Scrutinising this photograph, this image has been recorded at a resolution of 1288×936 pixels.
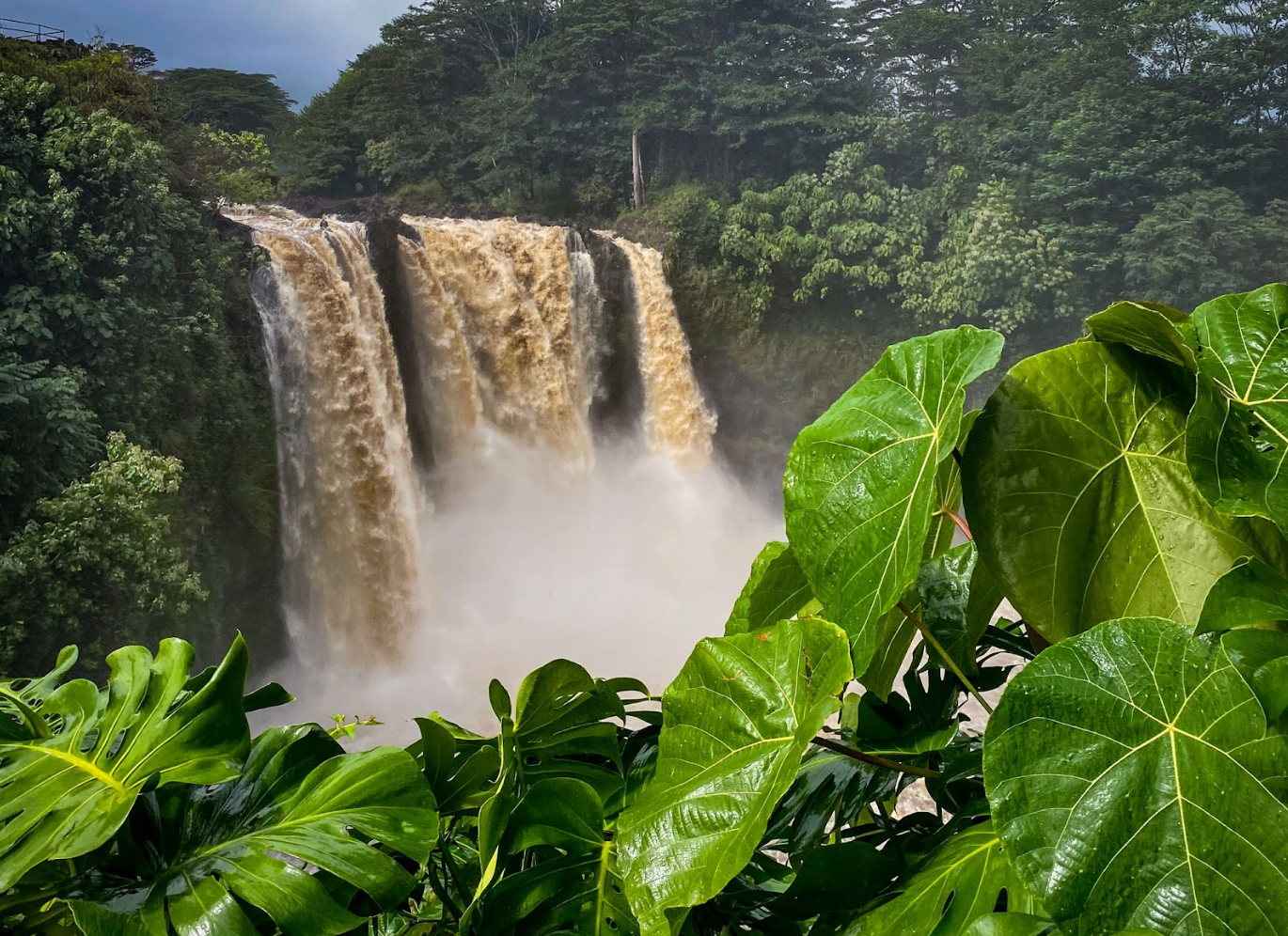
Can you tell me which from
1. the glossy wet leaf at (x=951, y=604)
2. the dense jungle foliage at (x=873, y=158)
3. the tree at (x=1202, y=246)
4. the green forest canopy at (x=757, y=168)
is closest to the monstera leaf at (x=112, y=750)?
the glossy wet leaf at (x=951, y=604)

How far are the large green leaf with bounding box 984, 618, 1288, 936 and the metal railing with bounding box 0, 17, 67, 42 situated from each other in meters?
2.78

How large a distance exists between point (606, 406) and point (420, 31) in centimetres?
147

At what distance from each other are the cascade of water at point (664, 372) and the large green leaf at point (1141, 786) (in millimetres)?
3390

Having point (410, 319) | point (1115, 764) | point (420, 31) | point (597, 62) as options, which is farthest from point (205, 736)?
point (597, 62)

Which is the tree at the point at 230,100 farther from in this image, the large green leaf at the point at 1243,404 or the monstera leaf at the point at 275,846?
the large green leaf at the point at 1243,404

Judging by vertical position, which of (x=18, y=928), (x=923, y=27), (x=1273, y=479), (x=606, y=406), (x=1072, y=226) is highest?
(x=923, y=27)

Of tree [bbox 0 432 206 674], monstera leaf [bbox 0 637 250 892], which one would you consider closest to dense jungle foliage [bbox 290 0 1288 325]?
tree [bbox 0 432 206 674]

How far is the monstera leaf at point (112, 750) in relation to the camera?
0.24 metres

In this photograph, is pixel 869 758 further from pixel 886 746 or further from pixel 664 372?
pixel 664 372

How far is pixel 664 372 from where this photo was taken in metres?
3.66

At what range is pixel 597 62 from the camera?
3.32 metres

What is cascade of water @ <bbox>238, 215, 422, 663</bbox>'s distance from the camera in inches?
107

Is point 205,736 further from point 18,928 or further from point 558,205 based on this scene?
point 558,205

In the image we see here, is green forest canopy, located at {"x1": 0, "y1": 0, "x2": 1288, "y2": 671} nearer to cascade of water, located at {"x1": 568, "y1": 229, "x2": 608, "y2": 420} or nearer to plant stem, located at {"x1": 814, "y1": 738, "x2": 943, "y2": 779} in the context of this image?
cascade of water, located at {"x1": 568, "y1": 229, "x2": 608, "y2": 420}
